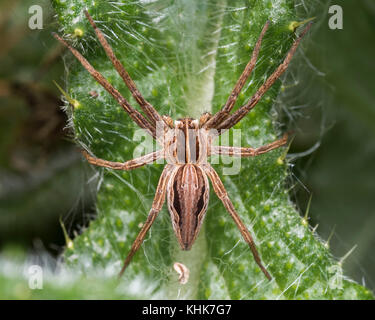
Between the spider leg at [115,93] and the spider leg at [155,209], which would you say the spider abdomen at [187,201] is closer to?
the spider leg at [155,209]

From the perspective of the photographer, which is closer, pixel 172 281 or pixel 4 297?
pixel 4 297

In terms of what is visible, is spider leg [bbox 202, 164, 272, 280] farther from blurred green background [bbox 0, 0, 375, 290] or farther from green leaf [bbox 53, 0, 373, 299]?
blurred green background [bbox 0, 0, 375, 290]

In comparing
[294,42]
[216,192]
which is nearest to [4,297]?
[216,192]

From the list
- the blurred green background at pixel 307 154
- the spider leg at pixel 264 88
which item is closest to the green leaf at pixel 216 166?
the spider leg at pixel 264 88

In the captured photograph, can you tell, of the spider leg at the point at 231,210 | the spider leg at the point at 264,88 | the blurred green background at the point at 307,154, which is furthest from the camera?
the blurred green background at the point at 307,154

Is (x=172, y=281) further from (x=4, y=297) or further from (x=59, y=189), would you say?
(x=59, y=189)

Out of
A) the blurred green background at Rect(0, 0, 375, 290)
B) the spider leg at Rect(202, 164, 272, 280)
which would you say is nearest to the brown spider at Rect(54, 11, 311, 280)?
the spider leg at Rect(202, 164, 272, 280)
